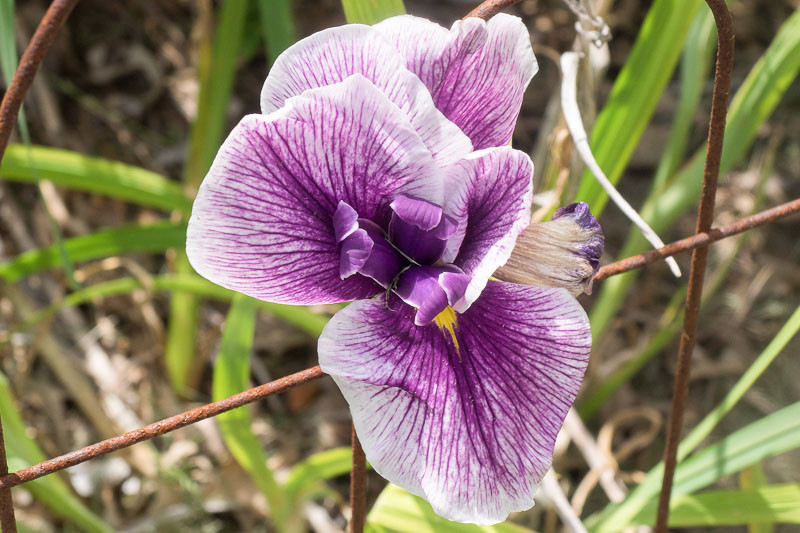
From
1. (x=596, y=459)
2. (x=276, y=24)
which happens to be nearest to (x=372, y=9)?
(x=276, y=24)

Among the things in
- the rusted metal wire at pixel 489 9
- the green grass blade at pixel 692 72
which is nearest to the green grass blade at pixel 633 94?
the green grass blade at pixel 692 72

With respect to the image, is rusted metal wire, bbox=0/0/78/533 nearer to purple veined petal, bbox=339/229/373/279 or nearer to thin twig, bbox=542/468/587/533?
purple veined petal, bbox=339/229/373/279

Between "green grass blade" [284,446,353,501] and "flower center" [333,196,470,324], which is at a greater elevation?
"flower center" [333,196,470,324]

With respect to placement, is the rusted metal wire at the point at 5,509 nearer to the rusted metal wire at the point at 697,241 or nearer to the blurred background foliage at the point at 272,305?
the blurred background foliage at the point at 272,305

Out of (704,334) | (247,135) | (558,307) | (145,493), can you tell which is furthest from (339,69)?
(704,334)

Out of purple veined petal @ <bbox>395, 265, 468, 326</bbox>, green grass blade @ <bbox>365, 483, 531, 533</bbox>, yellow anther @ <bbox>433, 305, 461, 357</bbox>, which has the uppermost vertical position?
purple veined petal @ <bbox>395, 265, 468, 326</bbox>

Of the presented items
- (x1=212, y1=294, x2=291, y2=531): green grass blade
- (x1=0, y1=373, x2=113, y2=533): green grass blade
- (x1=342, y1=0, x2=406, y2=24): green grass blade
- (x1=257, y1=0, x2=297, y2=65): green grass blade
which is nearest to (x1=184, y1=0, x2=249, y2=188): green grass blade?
(x1=257, y1=0, x2=297, y2=65): green grass blade

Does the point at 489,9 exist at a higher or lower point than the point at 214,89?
higher

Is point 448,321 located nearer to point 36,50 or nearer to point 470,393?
point 470,393
